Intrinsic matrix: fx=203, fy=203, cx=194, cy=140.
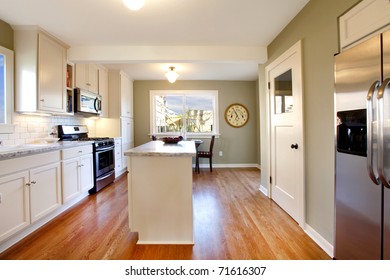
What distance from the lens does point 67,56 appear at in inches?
118

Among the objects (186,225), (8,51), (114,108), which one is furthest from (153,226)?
(114,108)

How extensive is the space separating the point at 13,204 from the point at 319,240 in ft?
9.18

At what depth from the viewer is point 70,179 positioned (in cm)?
267

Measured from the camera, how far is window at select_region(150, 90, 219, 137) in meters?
5.52

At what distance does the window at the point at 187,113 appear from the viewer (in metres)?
5.52

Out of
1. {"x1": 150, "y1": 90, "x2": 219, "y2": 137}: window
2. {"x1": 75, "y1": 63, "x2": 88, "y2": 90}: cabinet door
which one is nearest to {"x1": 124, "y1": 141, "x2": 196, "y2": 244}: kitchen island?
{"x1": 75, "y1": 63, "x2": 88, "y2": 90}: cabinet door

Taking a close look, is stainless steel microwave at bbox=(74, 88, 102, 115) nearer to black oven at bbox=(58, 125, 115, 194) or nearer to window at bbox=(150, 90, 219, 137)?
black oven at bbox=(58, 125, 115, 194)

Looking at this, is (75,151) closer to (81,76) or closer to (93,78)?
(81,76)

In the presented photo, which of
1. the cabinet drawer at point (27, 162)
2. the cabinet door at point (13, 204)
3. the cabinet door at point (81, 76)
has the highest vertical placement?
the cabinet door at point (81, 76)

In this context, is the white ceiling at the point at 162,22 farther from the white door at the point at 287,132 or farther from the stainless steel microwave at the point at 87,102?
the stainless steel microwave at the point at 87,102

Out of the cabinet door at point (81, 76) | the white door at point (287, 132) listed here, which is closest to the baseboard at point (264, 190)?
the white door at point (287, 132)

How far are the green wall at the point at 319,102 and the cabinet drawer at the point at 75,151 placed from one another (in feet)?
9.30

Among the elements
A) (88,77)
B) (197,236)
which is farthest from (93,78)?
(197,236)

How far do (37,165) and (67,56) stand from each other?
1.77 meters
